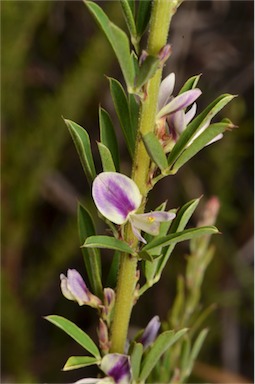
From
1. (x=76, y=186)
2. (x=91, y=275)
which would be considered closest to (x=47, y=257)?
(x=76, y=186)

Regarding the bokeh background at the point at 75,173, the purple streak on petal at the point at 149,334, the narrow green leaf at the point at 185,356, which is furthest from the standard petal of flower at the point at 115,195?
the bokeh background at the point at 75,173

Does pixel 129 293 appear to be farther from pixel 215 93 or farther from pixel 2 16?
pixel 215 93

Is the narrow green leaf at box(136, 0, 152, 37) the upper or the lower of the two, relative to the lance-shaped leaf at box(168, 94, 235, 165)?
upper

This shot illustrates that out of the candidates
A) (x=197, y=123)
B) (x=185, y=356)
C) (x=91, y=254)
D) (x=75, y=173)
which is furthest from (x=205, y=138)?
(x=75, y=173)

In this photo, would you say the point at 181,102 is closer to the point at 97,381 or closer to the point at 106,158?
the point at 106,158

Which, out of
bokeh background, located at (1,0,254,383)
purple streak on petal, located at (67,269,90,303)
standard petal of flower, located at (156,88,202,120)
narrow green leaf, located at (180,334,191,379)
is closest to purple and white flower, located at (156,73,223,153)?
standard petal of flower, located at (156,88,202,120)

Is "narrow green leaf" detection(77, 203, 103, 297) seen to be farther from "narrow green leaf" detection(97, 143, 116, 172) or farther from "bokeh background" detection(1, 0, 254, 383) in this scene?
"bokeh background" detection(1, 0, 254, 383)
